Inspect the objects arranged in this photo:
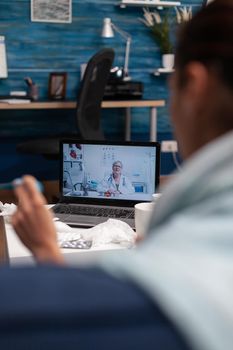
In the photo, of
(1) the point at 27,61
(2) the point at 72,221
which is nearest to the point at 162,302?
(2) the point at 72,221

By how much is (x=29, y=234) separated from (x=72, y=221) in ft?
2.67

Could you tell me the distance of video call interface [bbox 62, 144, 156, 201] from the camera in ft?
5.76

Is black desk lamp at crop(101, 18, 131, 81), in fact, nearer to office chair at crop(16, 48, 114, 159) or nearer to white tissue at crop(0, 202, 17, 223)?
office chair at crop(16, 48, 114, 159)

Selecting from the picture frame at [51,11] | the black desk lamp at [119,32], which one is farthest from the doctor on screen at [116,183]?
the picture frame at [51,11]

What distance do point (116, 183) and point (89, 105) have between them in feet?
6.20

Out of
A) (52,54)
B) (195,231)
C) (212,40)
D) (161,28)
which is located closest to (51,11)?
(52,54)

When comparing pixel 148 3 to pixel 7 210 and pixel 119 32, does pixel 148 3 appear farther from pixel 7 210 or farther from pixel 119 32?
pixel 7 210

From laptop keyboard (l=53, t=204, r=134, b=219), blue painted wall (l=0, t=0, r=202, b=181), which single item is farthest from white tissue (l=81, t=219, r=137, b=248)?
blue painted wall (l=0, t=0, r=202, b=181)

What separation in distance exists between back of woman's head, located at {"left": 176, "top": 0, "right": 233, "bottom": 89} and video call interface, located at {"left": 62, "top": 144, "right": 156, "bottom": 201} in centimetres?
116

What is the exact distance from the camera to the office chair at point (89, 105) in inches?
136

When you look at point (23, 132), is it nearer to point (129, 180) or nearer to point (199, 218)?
point (129, 180)

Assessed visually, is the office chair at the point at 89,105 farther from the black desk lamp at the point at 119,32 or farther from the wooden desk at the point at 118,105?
the black desk lamp at the point at 119,32

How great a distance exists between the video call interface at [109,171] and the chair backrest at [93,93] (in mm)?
1645

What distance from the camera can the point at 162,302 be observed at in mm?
389
